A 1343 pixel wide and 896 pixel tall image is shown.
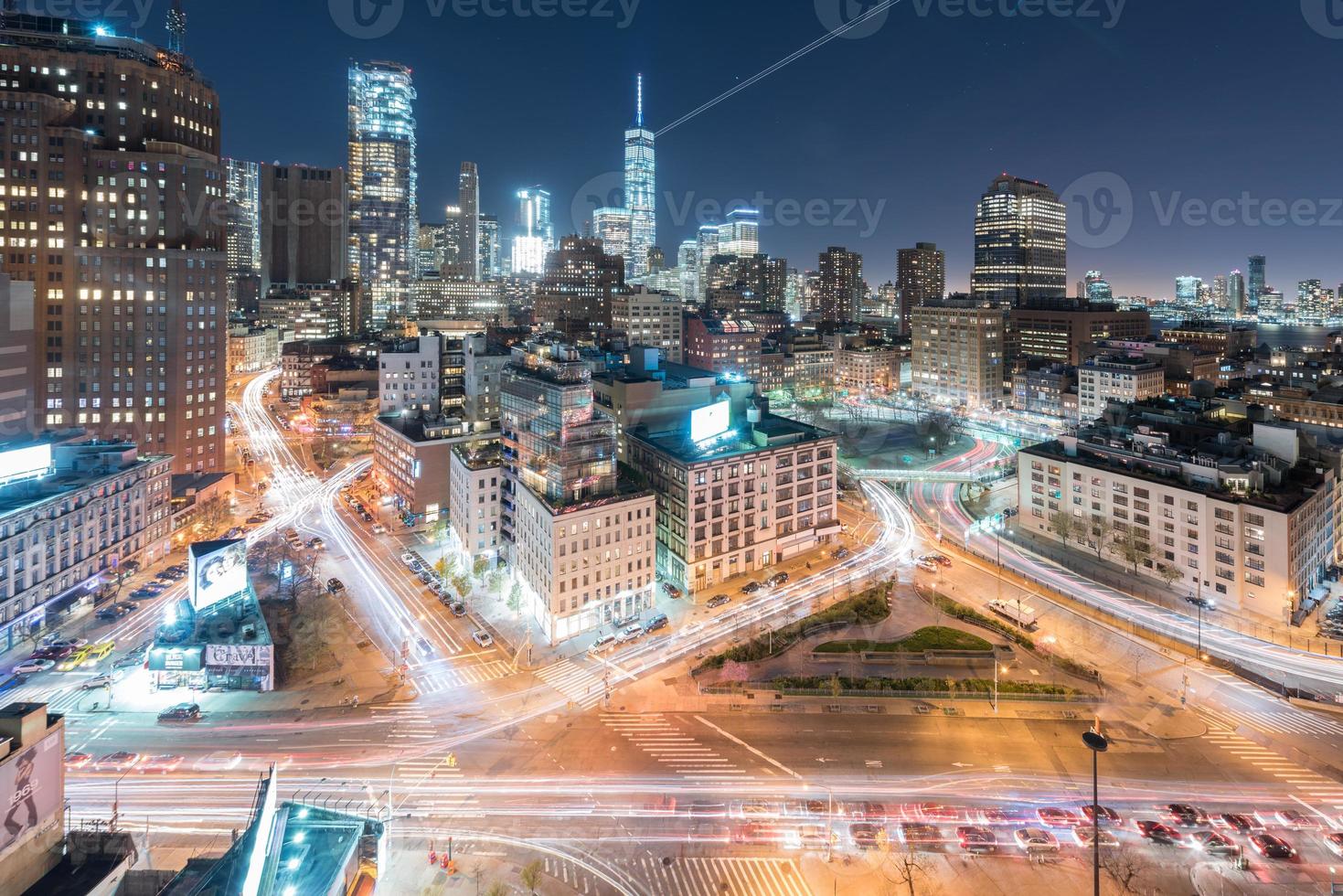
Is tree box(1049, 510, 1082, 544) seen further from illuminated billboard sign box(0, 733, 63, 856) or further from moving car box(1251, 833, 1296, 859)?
illuminated billboard sign box(0, 733, 63, 856)

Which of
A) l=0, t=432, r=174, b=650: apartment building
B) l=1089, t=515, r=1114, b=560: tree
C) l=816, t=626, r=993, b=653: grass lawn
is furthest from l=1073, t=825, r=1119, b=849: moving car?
l=0, t=432, r=174, b=650: apartment building

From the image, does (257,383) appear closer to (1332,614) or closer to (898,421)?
(898,421)

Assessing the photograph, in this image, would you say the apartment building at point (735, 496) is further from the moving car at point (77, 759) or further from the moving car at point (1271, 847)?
the moving car at point (77, 759)

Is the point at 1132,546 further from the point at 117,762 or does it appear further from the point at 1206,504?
the point at 117,762

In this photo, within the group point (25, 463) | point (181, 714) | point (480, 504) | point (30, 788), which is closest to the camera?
point (30, 788)

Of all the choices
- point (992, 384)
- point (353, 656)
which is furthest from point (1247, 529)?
point (992, 384)

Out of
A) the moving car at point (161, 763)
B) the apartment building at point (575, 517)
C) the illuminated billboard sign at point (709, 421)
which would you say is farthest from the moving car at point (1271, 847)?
the moving car at point (161, 763)

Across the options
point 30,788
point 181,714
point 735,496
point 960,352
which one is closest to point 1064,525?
point 735,496
